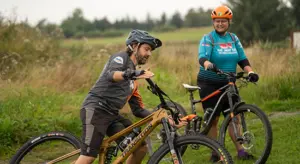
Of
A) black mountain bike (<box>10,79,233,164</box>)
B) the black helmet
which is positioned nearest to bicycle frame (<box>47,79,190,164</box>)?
black mountain bike (<box>10,79,233,164</box>)

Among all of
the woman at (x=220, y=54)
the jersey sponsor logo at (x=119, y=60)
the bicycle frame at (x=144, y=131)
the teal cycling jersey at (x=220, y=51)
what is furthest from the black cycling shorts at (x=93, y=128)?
the teal cycling jersey at (x=220, y=51)

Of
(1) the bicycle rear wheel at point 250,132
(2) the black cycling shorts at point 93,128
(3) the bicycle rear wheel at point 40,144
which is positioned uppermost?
(2) the black cycling shorts at point 93,128

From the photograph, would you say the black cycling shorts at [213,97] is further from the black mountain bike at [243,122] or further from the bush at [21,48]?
the bush at [21,48]

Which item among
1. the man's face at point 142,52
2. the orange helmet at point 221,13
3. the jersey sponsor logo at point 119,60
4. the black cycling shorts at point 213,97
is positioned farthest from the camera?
the black cycling shorts at point 213,97

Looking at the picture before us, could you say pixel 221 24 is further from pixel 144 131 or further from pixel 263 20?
pixel 263 20

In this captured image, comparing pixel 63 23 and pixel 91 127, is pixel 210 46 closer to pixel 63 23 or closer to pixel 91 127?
pixel 91 127

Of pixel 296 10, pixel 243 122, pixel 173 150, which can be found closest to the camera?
pixel 173 150

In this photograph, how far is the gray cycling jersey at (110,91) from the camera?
5340 mm

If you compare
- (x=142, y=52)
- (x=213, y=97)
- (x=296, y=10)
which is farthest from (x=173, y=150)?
(x=296, y=10)

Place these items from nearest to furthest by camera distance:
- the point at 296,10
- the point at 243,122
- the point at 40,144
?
the point at 40,144 < the point at 243,122 < the point at 296,10

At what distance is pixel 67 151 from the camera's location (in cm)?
598

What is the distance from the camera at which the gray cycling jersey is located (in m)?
5.34

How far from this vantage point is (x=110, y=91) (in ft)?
17.8

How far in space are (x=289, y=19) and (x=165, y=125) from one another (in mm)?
48212
